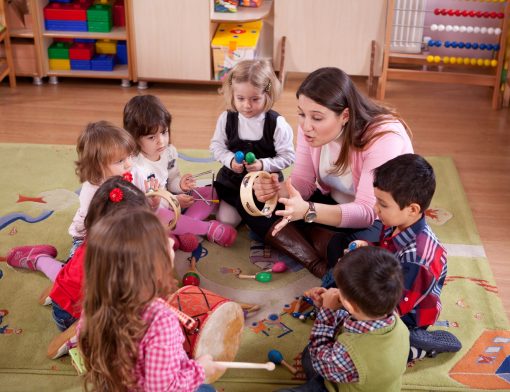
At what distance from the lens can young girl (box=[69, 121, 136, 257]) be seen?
89.0 inches

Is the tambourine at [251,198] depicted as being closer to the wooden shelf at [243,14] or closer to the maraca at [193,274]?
the maraca at [193,274]

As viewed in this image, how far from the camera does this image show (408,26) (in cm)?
408

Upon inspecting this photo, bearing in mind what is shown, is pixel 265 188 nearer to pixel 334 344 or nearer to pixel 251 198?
pixel 251 198

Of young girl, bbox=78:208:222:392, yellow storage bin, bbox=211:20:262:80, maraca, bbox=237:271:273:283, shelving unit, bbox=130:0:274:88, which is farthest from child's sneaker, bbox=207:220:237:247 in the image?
shelving unit, bbox=130:0:274:88

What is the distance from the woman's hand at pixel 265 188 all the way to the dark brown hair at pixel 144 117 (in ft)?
1.35

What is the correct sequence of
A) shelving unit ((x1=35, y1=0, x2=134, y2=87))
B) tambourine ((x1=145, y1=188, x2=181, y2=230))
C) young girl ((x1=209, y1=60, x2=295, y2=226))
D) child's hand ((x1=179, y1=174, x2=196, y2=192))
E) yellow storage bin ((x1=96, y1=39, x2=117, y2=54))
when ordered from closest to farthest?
tambourine ((x1=145, y1=188, x2=181, y2=230)), young girl ((x1=209, y1=60, x2=295, y2=226)), child's hand ((x1=179, y1=174, x2=196, y2=192)), shelving unit ((x1=35, y1=0, x2=134, y2=87)), yellow storage bin ((x1=96, y1=39, x2=117, y2=54))

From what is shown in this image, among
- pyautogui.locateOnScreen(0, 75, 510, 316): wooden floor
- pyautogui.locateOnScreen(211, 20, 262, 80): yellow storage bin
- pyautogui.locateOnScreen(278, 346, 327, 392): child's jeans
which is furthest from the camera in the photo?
pyautogui.locateOnScreen(211, 20, 262, 80): yellow storage bin

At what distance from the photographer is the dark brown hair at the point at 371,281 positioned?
66.6 inches

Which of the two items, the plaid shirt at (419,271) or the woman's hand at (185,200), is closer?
the plaid shirt at (419,271)

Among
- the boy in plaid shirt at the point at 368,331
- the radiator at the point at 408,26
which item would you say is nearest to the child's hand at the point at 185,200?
the boy in plaid shirt at the point at 368,331

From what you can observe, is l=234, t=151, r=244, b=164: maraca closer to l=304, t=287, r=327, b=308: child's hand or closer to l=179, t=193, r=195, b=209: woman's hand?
l=179, t=193, r=195, b=209: woman's hand

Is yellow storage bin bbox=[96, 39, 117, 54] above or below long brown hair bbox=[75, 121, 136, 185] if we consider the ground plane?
below

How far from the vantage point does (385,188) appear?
199cm

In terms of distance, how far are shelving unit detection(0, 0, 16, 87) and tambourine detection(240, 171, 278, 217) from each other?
86.9 inches
